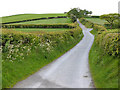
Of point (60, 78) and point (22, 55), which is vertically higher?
point (22, 55)

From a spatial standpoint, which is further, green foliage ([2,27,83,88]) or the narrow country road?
green foliage ([2,27,83,88])

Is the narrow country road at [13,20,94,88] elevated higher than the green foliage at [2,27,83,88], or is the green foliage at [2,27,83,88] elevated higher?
the green foliage at [2,27,83,88]

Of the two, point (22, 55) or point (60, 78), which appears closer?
point (60, 78)

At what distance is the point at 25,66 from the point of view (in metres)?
16.7

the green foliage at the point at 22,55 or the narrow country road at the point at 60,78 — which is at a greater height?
the green foliage at the point at 22,55

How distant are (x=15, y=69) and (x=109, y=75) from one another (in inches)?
309

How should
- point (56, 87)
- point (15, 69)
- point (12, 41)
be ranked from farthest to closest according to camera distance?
point (12, 41), point (15, 69), point (56, 87)

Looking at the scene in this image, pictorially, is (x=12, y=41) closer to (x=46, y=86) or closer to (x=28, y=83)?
(x=28, y=83)

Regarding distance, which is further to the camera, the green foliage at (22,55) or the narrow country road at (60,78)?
the green foliage at (22,55)

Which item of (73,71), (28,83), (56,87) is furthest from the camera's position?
(73,71)

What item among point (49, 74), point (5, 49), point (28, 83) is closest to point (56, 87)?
point (28, 83)

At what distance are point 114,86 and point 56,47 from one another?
16377 millimetres

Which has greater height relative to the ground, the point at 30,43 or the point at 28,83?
the point at 30,43

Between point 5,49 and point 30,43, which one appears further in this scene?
point 30,43
